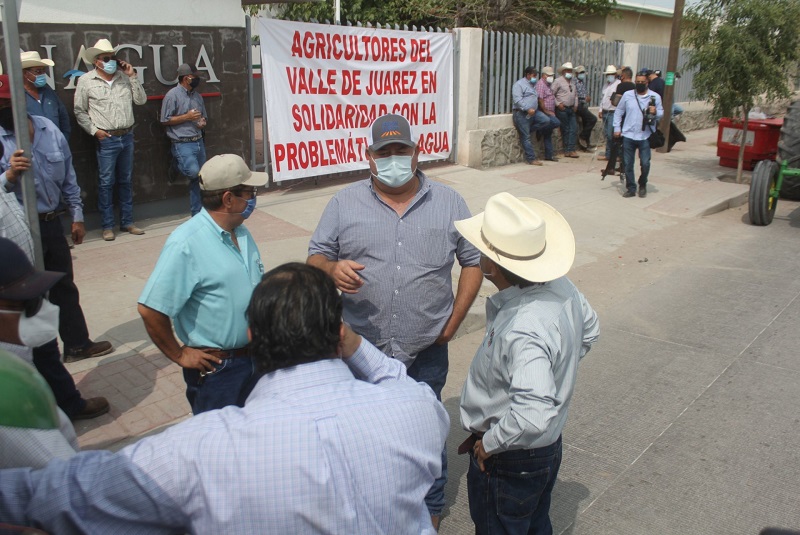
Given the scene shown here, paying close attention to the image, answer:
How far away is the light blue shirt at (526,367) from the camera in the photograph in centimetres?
238

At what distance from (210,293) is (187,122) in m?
5.70

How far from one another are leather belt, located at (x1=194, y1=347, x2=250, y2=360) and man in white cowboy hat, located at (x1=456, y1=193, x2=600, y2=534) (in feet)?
3.34

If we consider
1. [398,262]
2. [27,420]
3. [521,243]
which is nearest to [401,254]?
Result: [398,262]

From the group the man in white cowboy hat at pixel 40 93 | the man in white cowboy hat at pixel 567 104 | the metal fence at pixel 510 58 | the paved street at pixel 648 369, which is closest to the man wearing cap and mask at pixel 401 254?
the paved street at pixel 648 369

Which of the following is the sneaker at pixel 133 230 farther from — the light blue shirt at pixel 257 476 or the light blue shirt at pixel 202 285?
the light blue shirt at pixel 257 476

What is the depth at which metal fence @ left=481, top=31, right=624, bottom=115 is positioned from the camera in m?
12.8

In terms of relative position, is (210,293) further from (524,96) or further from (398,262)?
Result: (524,96)

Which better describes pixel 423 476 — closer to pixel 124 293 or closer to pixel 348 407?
pixel 348 407

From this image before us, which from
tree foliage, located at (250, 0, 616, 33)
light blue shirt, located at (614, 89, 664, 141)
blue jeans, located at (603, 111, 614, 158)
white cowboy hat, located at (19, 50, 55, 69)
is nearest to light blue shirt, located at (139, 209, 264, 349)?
white cowboy hat, located at (19, 50, 55, 69)

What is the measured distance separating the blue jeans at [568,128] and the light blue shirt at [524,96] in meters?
1.19

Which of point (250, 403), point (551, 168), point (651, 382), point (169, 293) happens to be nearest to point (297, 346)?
point (250, 403)

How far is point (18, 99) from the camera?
2.97 metres

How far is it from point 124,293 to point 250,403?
16.5 feet

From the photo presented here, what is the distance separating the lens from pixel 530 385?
238 cm
